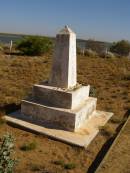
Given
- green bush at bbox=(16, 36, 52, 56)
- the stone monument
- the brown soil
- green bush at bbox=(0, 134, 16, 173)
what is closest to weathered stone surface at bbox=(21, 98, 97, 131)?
the stone monument

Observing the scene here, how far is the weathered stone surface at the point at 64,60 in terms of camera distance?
762 centimetres

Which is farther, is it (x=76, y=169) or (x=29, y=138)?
(x=29, y=138)

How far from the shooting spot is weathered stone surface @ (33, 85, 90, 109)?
7.59m

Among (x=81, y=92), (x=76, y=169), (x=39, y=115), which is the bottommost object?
(x=76, y=169)

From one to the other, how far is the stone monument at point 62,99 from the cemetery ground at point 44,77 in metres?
0.60

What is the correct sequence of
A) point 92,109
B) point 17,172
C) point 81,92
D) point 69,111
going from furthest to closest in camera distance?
point 92,109, point 81,92, point 69,111, point 17,172

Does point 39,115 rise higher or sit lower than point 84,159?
higher

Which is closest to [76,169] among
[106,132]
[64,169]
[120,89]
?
[64,169]

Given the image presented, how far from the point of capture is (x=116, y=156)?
643 cm

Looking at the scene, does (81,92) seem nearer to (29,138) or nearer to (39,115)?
(39,115)

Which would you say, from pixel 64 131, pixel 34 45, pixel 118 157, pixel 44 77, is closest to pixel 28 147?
pixel 64 131

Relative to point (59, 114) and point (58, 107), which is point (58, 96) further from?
point (59, 114)

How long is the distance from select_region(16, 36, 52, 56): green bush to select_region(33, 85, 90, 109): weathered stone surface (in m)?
12.3

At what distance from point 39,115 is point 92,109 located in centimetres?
178
